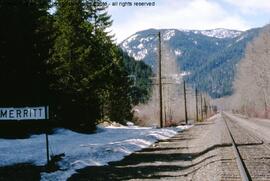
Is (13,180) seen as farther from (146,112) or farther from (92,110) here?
(146,112)

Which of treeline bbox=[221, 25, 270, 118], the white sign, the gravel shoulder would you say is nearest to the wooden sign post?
the white sign

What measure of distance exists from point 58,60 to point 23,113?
49.1 ft

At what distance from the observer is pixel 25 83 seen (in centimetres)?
2539

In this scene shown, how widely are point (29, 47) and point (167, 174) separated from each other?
12.7m

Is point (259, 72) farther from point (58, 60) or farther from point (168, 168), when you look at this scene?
point (168, 168)

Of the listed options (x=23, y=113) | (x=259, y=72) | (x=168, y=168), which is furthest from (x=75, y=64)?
(x=259, y=72)

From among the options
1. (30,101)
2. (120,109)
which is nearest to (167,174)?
(30,101)

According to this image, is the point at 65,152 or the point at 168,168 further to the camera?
the point at 65,152

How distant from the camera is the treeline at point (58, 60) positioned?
25.5 meters

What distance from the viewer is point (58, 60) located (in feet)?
107

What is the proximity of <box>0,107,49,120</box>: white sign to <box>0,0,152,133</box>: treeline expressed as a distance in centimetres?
114

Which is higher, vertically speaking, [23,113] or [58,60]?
[58,60]

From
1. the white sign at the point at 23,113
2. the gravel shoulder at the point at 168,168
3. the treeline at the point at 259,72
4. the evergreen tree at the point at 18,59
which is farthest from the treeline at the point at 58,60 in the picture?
the treeline at the point at 259,72

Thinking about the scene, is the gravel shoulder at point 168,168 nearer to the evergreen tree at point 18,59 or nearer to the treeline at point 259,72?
the evergreen tree at point 18,59
